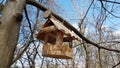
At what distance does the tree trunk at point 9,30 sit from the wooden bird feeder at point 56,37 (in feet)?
1.71

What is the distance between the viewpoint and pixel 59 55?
6.72 ft

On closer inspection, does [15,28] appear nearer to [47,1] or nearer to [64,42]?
[64,42]

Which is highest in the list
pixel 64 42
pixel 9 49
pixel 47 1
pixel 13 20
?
pixel 13 20

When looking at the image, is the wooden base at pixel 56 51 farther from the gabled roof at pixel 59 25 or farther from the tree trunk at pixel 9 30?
the tree trunk at pixel 9 30

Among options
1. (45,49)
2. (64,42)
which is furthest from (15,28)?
(64,42)

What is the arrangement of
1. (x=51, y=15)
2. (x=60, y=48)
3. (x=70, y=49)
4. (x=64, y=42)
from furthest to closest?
(x=64, y=42)
(x=70, y=49)
(x=60, y=48)
(x=51, y=15)

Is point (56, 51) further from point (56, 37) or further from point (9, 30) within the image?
point (9, 30)

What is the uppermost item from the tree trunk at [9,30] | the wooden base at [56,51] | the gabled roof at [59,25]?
the tree trunk at [9,30]

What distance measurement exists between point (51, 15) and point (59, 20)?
0.33 feet

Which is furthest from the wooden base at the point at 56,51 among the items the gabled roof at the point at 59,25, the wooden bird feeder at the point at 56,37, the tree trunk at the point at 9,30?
the tree trunk at the point at 9,30

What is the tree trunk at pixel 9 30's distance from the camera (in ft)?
4.38

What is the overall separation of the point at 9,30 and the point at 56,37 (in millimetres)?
819

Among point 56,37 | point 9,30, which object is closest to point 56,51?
point 56,37

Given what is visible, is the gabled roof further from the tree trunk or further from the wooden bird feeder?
the tree trunk
